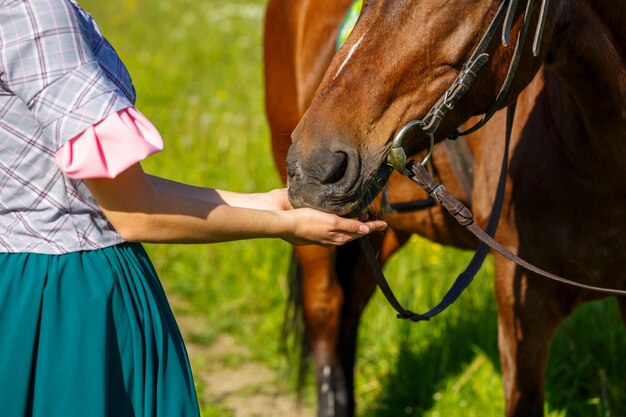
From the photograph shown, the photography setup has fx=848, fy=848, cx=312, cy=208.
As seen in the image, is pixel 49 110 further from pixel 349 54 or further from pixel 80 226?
pixel 349 54

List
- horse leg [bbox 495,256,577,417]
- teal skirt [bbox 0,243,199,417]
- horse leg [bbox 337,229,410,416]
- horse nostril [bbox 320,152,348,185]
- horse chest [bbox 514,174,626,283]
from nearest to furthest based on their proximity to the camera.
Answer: teal skirt [bbox 0,243,199,417], horse nostril [bbox 320,152,348,185], horse chest [bbox 514,174,626,283], horse leg [bbox 495,256,577,417], horse leg [bbox 337,229,410,416]

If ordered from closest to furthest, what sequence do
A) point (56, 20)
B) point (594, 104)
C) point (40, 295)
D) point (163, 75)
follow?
point (56, 20) → point (40, 295) → point (594, 104) → point (163, 75)

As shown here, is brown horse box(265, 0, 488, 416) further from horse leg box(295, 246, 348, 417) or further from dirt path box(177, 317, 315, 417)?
dirt path box(177, 317, 315, 417)

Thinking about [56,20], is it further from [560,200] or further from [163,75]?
[163,75]

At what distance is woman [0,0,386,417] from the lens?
1461 millimetres

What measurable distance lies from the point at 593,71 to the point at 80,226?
1.26 m

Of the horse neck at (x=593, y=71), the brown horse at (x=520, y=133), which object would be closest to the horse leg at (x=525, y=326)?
the brown horse at (x=520, y=133)

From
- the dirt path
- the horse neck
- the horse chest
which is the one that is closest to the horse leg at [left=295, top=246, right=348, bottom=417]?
the dirt path

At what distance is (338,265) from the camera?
12.1ft

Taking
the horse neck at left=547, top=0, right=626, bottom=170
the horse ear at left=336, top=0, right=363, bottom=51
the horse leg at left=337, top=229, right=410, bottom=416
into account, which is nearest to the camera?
the horse neck at left=547, top=0, right=626, bottom=170

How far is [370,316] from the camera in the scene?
4.15 m

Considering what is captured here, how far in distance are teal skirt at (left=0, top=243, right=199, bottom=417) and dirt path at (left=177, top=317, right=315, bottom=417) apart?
2.09 metres

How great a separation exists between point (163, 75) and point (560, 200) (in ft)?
19.9

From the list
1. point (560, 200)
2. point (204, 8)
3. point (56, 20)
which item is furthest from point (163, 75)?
point (56, 20)
